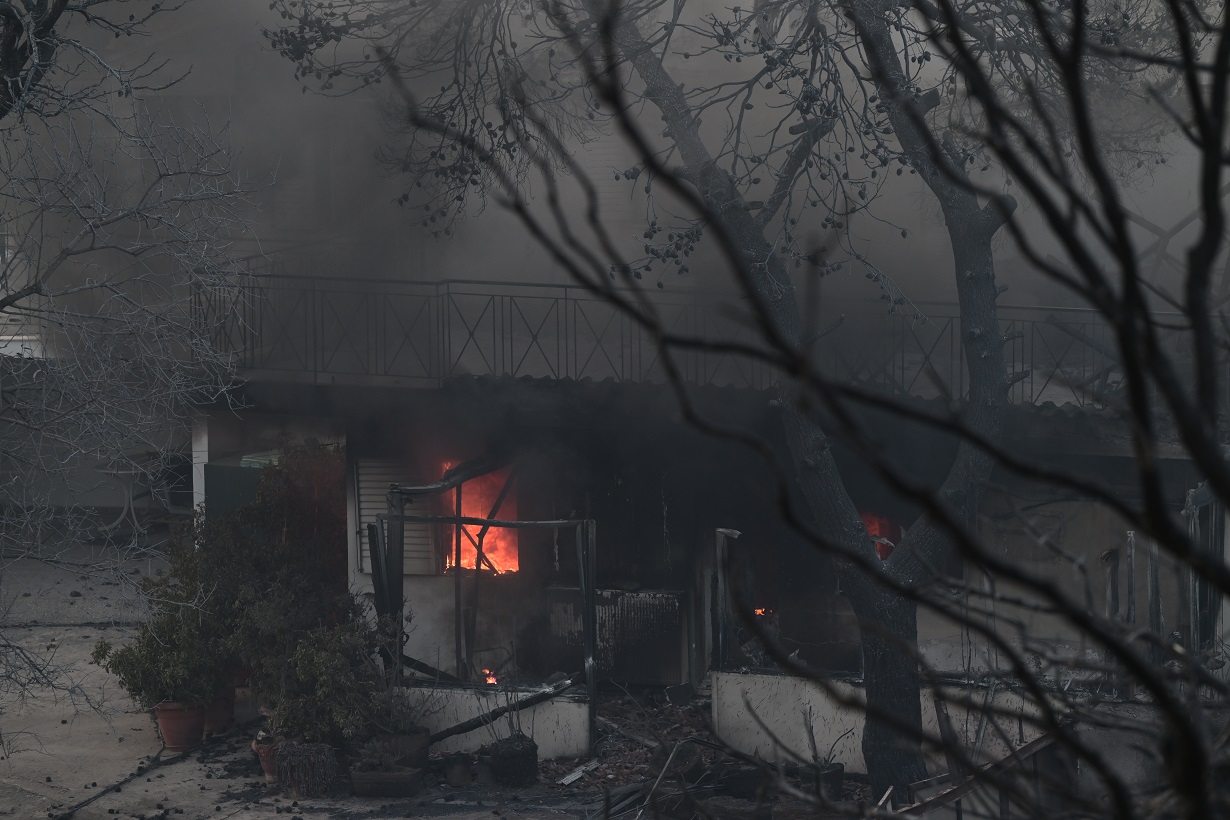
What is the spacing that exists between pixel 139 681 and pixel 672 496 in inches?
209

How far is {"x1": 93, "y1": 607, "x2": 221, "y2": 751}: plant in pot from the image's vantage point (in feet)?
35.3

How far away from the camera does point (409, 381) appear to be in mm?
11805

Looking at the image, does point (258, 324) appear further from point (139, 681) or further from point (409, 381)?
point (139, 681)

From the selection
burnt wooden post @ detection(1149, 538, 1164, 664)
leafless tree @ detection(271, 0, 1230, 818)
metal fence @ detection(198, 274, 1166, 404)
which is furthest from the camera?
metal fence @ detection(198, 274, 1166, 404)

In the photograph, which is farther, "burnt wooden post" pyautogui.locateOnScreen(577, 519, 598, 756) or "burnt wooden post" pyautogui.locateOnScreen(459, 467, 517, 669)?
"burnt wooden post" pyautogui.locateOnScreen(459, 467, 517, 669)

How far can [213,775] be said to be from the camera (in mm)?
10281

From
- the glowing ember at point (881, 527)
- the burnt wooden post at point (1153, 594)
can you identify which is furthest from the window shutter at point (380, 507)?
the burnt wooden post at point (1153, 594)

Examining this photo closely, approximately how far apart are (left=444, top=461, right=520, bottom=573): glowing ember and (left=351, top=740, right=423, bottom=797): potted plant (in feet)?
8.68

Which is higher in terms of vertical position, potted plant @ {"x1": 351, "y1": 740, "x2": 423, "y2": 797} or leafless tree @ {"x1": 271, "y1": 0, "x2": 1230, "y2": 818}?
leafless tree @ {"x1": 271, "y1": 0, "x2": 1230, "y2": 818}

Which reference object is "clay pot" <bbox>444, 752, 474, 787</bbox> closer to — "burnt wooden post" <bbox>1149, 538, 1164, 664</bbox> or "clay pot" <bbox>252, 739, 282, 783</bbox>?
"clay pot" <bbox>252, 739, 282, 783</bbox>

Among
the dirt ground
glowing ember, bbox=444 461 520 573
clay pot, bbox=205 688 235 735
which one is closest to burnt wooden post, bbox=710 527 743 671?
the dirt ground

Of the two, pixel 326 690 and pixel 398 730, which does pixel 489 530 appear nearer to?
pixel 398 730

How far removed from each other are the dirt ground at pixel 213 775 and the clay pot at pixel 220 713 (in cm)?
14

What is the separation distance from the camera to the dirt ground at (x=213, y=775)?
30.0 ft
